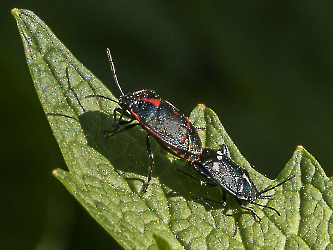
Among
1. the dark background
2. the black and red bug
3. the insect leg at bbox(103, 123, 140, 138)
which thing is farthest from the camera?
the dark background

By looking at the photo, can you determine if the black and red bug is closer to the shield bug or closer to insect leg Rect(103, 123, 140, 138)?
insect leg Rect(103, 123, 140, 138)

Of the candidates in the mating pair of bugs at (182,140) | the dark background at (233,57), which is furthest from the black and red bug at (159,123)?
the dark background at (233,57)

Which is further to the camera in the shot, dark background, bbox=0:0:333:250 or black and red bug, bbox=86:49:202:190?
dark background, bbox=0:0:333:250

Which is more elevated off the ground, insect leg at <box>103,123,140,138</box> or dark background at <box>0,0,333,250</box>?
dark background at <box>0,0,333,250</box>

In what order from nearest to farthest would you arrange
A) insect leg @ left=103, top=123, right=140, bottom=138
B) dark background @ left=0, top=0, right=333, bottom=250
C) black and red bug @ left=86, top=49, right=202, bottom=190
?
insect leg @ left=103, top=123, right=140, bottom=138, black and red bug @ left=86, top=49, right=202, bottom=190, dark background @ left=0, top=0, right=333, bottom=250

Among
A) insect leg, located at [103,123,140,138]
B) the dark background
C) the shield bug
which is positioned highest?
the dark background

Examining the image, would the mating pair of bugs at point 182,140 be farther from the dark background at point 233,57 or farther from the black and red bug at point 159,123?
the dark background at point 233,57

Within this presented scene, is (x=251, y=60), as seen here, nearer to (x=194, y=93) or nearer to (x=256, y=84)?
(x=256, y=84)

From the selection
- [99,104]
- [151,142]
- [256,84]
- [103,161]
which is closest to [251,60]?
[256,84]

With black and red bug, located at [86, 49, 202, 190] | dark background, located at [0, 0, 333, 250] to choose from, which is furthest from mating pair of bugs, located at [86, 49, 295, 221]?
dark background, located at [0, 0, 333, 250]
